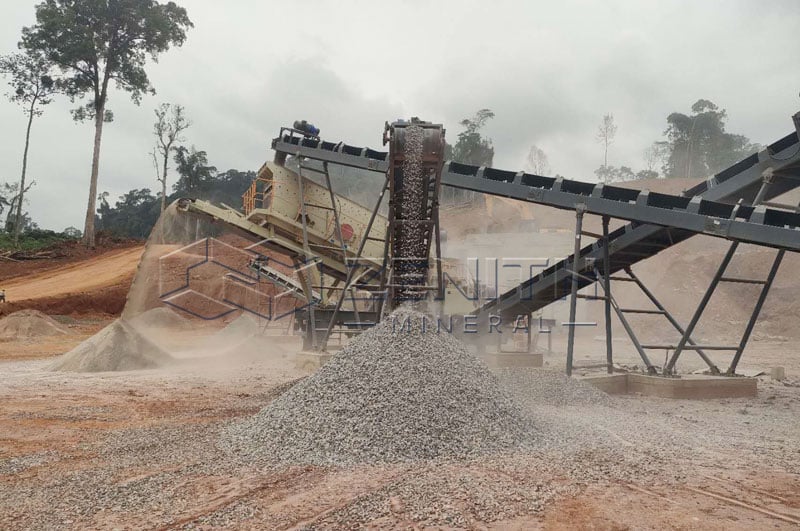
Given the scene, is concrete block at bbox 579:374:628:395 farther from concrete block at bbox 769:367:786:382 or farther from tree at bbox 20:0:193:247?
tree at bbox 20:0:193:247

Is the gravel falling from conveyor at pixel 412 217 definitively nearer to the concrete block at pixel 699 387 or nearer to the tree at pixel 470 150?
the concrete block at pixel 699 387

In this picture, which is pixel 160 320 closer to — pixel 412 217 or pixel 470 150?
pixel 412 217

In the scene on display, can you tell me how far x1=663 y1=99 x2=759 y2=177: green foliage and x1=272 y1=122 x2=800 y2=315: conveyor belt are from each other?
54.4m

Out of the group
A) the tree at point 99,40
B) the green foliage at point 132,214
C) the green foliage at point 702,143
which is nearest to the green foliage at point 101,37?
the tree at point 99,40

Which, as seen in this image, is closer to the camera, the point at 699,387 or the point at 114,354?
the point at 699,387

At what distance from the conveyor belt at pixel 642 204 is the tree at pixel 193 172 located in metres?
29.3

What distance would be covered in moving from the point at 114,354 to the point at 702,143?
61994 mm

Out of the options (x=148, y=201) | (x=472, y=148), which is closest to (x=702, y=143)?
(x=472, y=148)

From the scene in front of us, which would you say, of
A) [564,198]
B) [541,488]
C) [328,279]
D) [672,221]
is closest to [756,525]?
[541,488]

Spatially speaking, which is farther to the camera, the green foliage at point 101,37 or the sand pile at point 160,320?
the green foliage at point 101,37

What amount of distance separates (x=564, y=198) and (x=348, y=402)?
18.5 ft

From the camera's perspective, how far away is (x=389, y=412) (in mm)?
5363

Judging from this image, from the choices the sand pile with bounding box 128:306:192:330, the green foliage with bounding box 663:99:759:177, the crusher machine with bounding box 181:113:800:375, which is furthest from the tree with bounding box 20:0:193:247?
the green foliage with bounding box 663:99:759:177

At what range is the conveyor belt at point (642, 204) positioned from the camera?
7672 millimetres
